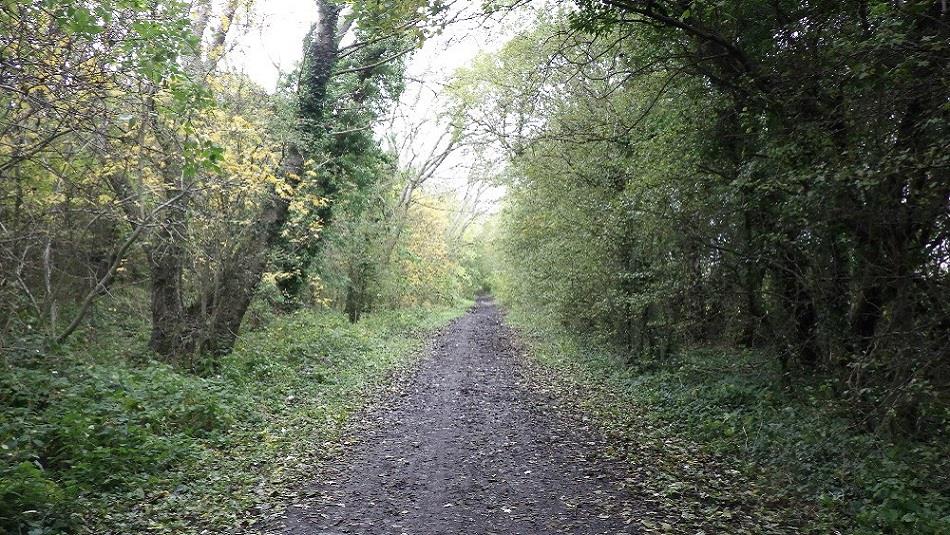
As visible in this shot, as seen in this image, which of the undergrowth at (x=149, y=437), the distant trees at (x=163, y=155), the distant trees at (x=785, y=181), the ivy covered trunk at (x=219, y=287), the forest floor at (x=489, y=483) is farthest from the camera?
the ivy covered trunk at (x=219, y=287)

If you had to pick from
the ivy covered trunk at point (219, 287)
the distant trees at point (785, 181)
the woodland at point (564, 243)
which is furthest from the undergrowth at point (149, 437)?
the distant trees at point (785, 181)

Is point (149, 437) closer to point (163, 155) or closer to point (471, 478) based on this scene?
point (471, 478)

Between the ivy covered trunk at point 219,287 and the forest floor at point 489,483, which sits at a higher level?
the ivy covered trunk at point 219,287

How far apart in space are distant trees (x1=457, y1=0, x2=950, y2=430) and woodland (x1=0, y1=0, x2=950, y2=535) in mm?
45

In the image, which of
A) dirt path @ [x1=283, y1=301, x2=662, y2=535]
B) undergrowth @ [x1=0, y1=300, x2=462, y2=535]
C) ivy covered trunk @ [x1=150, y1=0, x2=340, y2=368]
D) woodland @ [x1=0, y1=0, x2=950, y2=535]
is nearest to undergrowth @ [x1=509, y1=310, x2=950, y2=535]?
woodland @ [x1=0, y1=0, x2=950, y2=535]

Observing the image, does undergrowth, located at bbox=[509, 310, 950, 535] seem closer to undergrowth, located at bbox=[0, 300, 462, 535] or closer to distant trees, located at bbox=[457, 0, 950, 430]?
distant trees, located at bbox=[457, 0, 950, 430]

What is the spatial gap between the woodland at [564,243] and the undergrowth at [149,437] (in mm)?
45

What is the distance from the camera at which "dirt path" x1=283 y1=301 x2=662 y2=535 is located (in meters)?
5.52

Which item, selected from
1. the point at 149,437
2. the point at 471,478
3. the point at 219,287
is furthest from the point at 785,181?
the point at 219,287

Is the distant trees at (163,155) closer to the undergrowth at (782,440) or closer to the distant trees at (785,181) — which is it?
the distant trees at (785,181)

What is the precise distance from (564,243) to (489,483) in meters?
8.62

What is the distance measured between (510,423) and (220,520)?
192 inches

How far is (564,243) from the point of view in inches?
566

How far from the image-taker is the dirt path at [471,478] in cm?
552
